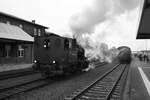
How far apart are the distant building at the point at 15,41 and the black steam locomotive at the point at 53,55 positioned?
618 centimetres

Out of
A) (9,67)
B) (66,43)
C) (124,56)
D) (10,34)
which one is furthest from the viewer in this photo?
(124,56)

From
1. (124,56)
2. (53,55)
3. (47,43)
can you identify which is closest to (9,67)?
(47,43)

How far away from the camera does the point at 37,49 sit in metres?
10.7

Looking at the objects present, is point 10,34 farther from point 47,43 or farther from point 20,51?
point 47,43

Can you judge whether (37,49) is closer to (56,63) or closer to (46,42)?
(46,42)

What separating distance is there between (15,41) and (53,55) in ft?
29.2

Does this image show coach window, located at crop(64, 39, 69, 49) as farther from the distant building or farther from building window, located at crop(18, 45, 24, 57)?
building window, located at crop(18, 45, 24, 57)

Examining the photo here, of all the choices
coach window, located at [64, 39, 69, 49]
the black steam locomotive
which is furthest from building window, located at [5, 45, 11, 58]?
coach window, located at [64, 39, 69, 49]

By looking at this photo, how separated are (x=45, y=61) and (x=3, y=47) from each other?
10.3m

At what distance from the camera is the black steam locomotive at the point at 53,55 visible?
32.1 feet

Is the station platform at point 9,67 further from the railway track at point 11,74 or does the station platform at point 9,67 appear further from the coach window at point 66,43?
the coach window at point 66,43

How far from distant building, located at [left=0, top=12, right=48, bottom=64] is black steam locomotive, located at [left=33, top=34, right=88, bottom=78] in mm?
6182

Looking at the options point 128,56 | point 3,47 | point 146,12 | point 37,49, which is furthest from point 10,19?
point 128,56

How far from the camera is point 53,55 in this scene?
10.0m
